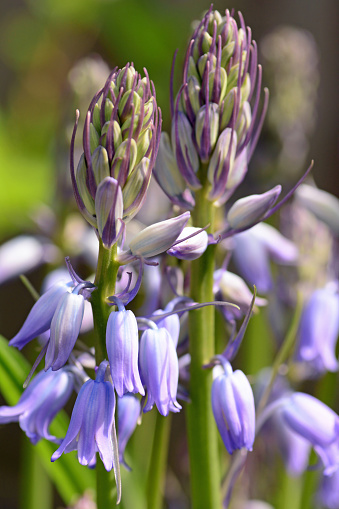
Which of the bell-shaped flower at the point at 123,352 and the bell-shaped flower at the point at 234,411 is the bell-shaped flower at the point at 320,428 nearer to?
the bell-shaped flower at the point at 234,411

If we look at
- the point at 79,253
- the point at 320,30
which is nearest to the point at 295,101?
the point at 79,253

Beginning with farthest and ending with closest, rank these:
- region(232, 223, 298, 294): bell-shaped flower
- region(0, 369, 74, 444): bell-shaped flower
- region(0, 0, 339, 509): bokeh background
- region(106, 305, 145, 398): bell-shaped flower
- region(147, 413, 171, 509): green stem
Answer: region(0, 0, 339, 509): bokeh background < region(232, 223, 298, 294): bell-shaped flower < region(147, 413, 171, 509): green stem < region(0, 369, 74, 444): bell-shaped flower < region(106, 305, 145, 398): bell-shaped flower

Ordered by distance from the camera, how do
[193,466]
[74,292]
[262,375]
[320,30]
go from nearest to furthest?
[74,292] < [193,466] < [262,375] < [320,30]

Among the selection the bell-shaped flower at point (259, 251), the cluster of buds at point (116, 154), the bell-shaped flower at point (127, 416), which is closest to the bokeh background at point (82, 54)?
the bell-shaped flower at point (259, 251)

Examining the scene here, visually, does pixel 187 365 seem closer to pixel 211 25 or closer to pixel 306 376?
pixel 211 25

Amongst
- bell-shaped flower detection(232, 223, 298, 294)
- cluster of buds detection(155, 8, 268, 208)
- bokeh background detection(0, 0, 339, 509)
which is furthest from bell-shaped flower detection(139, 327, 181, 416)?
bokeh background detection(0, 0, 339, 509)

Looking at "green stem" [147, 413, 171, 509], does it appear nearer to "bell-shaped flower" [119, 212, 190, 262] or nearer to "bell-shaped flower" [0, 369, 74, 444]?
"bell-shaped flower" [0, 369, 74, 444]

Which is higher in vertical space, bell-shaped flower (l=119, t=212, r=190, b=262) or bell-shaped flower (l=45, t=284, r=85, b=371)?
bell-shaped flower (l=119, t=212, r=190, b=262)
